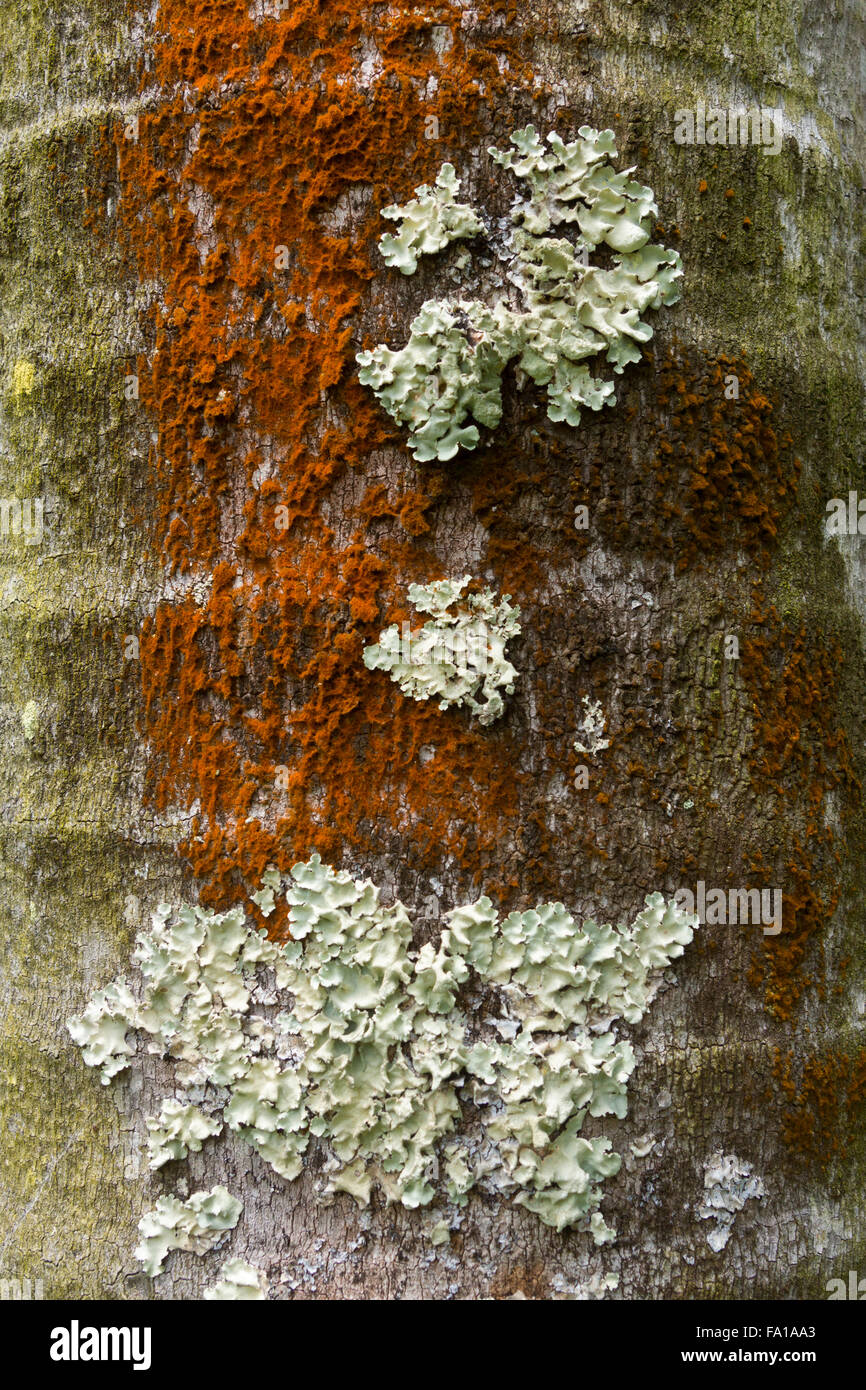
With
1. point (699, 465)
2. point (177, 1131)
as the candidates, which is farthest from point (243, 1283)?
point (699, 465)

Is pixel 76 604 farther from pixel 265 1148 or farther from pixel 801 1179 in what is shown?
pixel 801 1179

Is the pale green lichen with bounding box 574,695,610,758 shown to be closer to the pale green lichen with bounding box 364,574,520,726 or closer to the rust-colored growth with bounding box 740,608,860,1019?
the pale green lichen with bounding box 364,574,520,726

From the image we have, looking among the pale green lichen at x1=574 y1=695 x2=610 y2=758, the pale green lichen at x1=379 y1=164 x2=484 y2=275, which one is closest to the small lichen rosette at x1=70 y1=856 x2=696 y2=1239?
the pale green lichen at x1=574 y1=695 x2=610 y2=758

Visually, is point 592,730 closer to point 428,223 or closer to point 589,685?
point 589,685

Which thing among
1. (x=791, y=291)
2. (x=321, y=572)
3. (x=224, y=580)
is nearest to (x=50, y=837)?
(x=224, y=580)

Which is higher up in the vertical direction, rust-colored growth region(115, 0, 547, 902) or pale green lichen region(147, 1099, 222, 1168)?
rust-colored growth region(115, 0, 547, 902)

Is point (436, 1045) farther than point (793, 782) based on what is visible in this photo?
No
